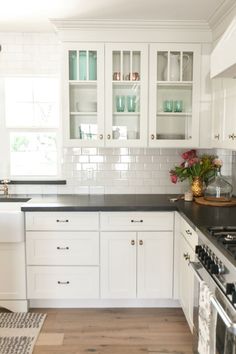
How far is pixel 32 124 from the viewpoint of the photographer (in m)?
3.64

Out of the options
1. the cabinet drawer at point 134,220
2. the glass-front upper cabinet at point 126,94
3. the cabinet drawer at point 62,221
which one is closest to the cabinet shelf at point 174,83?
the glass-front upper cabinet at point 126,94

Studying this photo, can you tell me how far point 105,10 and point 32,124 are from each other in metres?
1.32

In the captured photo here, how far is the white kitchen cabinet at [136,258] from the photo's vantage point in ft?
9.80

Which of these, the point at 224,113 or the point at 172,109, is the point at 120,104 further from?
the point at 224,113

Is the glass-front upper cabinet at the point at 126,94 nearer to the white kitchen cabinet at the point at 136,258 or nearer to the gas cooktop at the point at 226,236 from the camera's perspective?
the white kitchen cabinet at the point at 136,258

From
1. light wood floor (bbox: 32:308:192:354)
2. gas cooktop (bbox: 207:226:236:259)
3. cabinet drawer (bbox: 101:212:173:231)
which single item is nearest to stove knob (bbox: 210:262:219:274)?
gas cooktop (bbox: 207:226:236:259)

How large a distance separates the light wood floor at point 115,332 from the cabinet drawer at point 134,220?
723 mm

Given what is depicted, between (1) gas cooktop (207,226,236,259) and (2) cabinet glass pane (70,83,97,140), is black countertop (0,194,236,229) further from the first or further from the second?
(2) cabinet glass pane (70,83,97,140)

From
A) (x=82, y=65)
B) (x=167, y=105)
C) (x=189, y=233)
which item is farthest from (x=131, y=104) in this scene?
(x=189, y=233)

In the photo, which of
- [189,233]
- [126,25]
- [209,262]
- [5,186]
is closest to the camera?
[209,262]

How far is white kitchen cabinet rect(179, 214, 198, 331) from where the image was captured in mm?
2508

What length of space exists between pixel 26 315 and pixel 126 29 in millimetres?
2528

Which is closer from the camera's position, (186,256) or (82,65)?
(186,256)

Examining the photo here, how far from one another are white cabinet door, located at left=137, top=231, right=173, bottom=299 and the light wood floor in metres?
0.19
